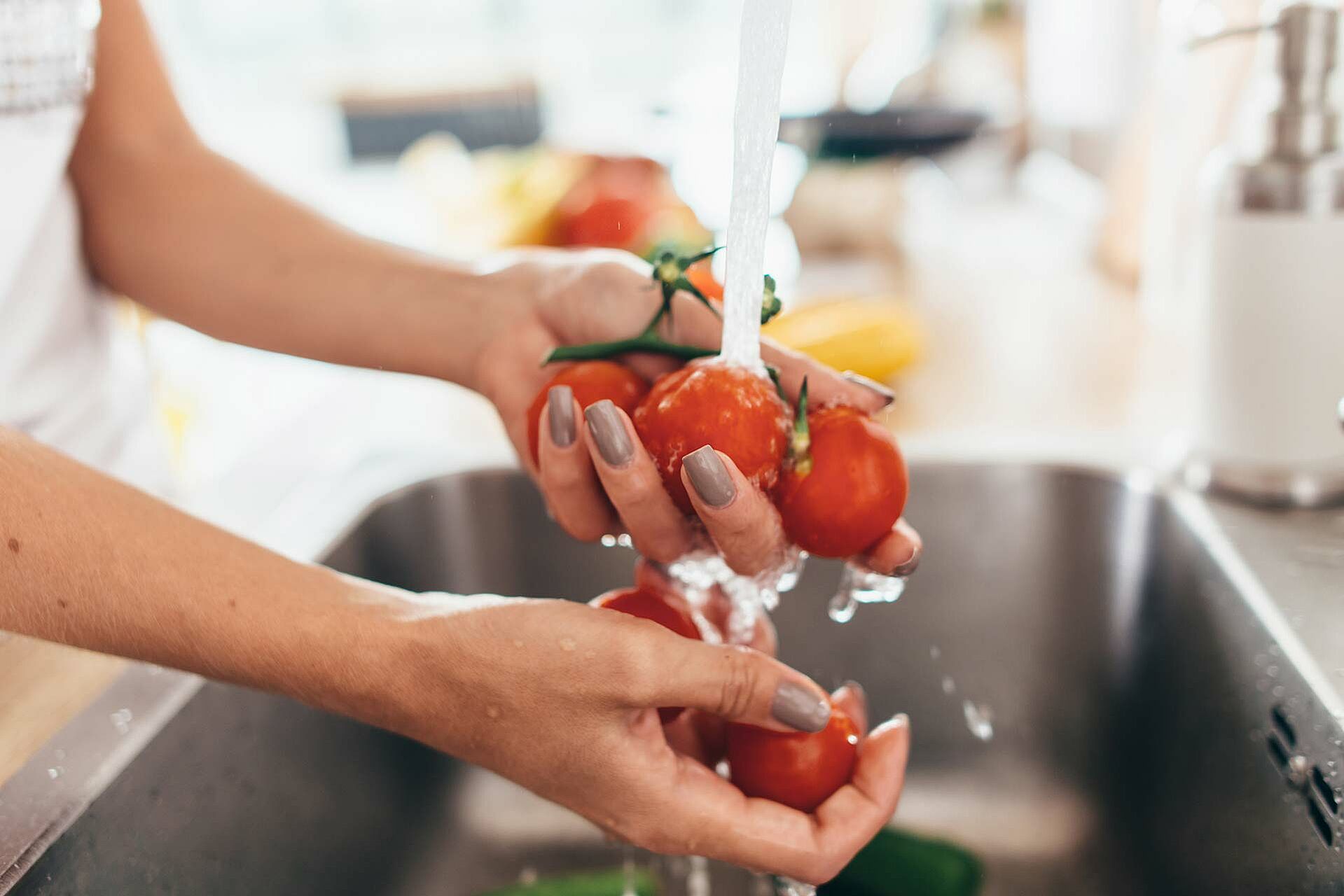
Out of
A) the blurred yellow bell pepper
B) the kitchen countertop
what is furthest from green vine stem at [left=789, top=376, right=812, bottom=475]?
Result: the blurred yellow bell pepper

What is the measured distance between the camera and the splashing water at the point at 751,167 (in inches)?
20.9

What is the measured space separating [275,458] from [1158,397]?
33.9 inches

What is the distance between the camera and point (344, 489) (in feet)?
3.12

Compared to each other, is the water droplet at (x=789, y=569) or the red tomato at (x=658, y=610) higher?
the water droplet at (x=789, y=569)

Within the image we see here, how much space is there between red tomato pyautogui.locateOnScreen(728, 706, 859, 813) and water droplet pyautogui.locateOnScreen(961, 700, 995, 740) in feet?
1.06

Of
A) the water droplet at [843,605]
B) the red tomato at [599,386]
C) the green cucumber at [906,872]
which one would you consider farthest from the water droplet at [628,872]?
A: the red tomato at [599,386]

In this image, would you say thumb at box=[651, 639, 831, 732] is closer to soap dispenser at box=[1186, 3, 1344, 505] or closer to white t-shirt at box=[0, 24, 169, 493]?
soap dispenser at box=[1186, 3, 1344, 505]

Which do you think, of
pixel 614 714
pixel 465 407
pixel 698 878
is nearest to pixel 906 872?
pixel 698 878

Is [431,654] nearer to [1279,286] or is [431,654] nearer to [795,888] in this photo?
[795,888]

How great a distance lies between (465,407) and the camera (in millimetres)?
1244

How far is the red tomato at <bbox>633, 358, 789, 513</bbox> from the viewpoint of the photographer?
1.77 feet

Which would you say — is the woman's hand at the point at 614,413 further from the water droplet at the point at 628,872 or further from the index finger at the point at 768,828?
the water droplet at the point at 628,872

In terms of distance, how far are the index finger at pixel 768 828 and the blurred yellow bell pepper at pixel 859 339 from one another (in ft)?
2.01

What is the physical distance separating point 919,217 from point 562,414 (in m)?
1.74
